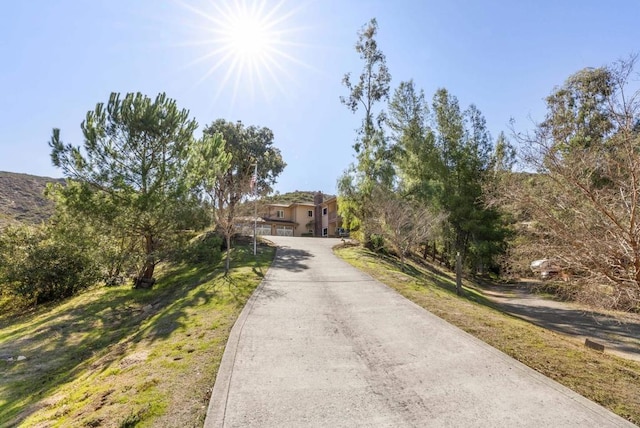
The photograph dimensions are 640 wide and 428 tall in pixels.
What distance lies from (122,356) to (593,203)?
34.5ft

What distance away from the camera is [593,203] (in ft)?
22.4

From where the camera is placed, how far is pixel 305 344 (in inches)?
238

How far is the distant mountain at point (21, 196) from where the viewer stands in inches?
1559

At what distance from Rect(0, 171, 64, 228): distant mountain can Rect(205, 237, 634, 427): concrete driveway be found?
4403cm

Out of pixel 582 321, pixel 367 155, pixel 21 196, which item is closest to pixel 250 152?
pixel 367 155

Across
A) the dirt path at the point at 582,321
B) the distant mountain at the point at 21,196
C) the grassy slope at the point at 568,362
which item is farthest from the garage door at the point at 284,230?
the grassy slope at the point at 568,362

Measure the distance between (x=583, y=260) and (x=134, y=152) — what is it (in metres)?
15.5

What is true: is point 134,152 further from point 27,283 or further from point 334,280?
point 334,280

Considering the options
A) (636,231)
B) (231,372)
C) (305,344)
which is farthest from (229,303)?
(636,231)

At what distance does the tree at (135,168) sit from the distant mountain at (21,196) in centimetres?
3324

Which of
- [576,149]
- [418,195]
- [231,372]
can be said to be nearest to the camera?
[231,372]

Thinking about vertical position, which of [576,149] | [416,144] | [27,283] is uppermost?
[416,144]

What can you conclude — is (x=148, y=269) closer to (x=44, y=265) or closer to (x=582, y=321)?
(x=44, y=265)

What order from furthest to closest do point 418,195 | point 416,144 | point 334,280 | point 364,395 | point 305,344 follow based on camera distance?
point 416,144
point 418,195
point 334,280
point 305,344
point 364,395
